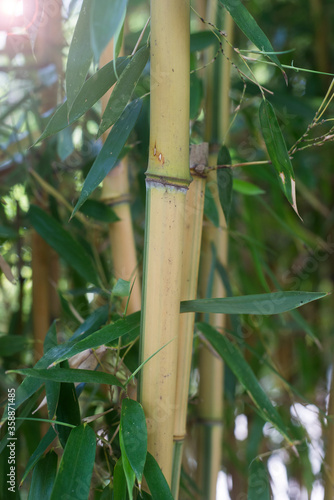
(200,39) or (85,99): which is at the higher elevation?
(200,39)

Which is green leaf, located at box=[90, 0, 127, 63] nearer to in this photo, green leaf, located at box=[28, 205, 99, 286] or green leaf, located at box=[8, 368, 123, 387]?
green leaf, located at box=[8, 368, 123, 387]

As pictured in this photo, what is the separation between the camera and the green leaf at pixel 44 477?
0.41m

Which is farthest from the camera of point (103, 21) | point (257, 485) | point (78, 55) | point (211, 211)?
point (211, 211)

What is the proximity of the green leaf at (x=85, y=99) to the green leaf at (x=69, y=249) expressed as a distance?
0.21m

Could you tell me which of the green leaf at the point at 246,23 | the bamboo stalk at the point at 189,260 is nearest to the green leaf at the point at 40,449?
the bamboo stalk at the point at 189,260

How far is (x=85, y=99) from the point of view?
1.27 ft

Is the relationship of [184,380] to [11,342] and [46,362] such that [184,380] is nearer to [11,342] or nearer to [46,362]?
[46,362]

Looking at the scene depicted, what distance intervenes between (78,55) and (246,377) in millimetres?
321

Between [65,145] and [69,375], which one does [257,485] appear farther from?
[65,145]

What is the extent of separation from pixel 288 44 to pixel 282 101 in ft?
1.26

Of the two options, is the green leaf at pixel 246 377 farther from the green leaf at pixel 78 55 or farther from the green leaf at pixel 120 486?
the green leaf at pixel 78 55

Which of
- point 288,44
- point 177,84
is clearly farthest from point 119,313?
point 288,44

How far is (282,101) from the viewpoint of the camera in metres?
0.70

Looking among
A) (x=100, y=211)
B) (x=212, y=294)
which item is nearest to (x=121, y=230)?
(x=100, y=211)
